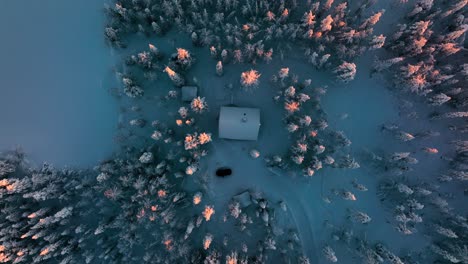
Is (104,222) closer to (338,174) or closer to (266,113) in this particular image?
(266,113)

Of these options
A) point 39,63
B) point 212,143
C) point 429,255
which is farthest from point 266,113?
point 39,63

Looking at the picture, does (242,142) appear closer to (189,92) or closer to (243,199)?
(243,199)

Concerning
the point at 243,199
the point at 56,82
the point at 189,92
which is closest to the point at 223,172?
the point at 243,199

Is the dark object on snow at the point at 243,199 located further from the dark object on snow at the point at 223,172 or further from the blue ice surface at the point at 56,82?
the blue ice surface at the point at 56,82

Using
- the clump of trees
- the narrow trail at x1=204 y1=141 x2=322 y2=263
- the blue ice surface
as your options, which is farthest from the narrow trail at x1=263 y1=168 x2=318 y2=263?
the blue ice surface

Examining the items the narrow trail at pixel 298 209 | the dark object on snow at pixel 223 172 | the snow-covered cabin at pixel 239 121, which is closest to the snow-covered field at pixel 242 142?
the narrow trail at pixel 298 209

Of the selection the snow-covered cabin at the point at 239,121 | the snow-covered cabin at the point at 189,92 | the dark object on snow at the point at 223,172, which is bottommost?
the dark object on snow at the point at 223,172
